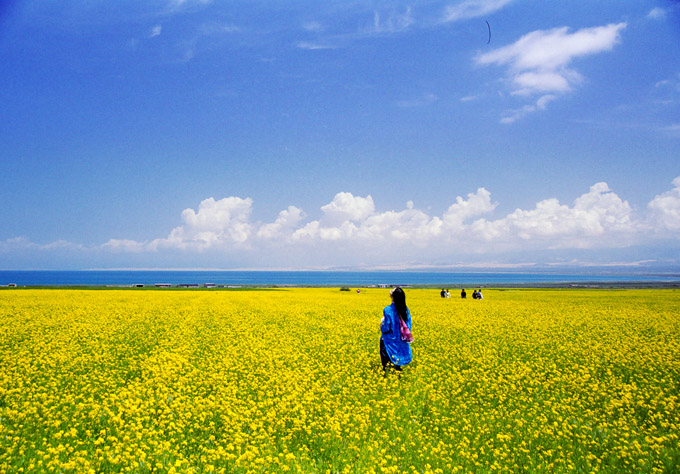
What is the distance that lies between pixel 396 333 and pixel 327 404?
3.60 meters

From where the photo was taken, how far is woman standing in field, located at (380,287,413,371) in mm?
11672

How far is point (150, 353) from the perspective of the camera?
562 inches

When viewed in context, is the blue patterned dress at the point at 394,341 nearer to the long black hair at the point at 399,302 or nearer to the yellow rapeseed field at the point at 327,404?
the long black hair at the point at 399,302

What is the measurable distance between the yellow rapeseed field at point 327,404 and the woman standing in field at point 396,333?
0.51m

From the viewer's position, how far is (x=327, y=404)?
902 centimetres

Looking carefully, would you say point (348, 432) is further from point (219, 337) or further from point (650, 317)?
point (650, 317)

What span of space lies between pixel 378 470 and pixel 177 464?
317 centimetres

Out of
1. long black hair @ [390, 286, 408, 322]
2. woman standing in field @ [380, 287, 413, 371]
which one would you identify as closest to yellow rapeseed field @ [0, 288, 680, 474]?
woman standing in field @ [380, 287, 413, 371]

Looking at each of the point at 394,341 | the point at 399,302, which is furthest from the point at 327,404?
the point at 399,302

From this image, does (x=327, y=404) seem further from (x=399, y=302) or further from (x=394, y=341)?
(x=399, y=302)

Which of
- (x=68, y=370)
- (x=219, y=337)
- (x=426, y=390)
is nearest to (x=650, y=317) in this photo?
(x=426, y=390)

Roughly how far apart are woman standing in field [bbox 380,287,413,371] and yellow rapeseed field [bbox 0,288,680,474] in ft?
1.68

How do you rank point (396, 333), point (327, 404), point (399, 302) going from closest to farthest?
point (327, 404), point (399, 302), point (396, 333)

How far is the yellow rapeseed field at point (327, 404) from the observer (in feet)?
21.9
